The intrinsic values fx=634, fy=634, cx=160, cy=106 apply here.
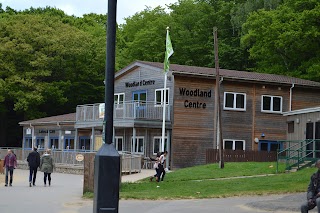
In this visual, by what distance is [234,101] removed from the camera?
4441 cm

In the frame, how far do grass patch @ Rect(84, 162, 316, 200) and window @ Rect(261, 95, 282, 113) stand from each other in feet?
37.0

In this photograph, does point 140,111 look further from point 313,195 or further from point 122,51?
point 122,51

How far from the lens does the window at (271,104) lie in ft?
149

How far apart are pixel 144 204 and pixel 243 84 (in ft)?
85.4

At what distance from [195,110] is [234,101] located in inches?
123

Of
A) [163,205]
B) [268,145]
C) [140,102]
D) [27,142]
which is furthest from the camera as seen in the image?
[27,142]

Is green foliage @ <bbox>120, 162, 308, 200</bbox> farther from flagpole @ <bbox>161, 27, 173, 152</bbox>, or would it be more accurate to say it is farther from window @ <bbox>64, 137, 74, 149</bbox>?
window @ <bbox>64, 137, 74, 149</bbox>

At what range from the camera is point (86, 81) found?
234 feet

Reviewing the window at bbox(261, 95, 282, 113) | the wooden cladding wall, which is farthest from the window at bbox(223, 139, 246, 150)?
the window at bbox(261, 95, 282, 113)

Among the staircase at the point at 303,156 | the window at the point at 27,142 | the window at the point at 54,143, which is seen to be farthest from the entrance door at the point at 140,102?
the window at the point at 27,142

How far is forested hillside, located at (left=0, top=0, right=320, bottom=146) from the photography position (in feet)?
182

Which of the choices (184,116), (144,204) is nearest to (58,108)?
(184,116)

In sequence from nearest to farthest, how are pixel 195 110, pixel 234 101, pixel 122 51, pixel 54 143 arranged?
pixel 195 110, pixel 234 101, pixel 54 143, pixel 122 51

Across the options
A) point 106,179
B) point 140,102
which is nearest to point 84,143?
point 140,102
